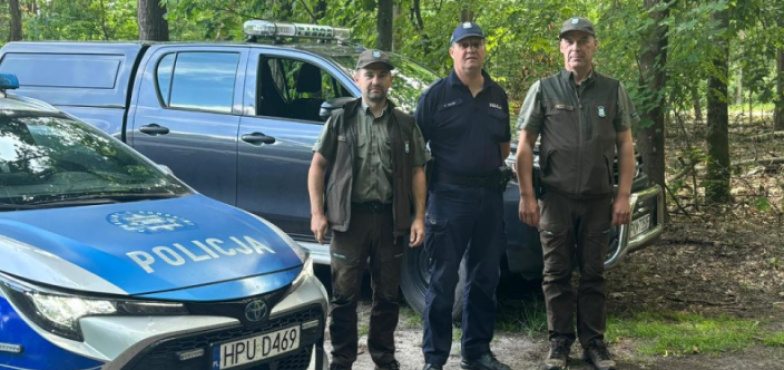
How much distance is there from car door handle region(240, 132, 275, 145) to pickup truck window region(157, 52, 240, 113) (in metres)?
0.30

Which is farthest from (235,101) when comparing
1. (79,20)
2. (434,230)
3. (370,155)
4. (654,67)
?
(79,20)

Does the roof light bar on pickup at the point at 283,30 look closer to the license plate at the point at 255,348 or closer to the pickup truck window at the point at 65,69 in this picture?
the pickup truck window at the point at 65,69

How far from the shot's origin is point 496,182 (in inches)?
198

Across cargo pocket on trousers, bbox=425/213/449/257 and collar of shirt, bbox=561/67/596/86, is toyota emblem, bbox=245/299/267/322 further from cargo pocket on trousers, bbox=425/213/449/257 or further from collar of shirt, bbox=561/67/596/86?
collar of shirt, bbox=561/67/596/86

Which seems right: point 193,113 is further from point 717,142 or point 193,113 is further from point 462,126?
point 717,142

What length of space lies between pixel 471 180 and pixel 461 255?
0.42m

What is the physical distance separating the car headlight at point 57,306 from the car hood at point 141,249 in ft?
0.13

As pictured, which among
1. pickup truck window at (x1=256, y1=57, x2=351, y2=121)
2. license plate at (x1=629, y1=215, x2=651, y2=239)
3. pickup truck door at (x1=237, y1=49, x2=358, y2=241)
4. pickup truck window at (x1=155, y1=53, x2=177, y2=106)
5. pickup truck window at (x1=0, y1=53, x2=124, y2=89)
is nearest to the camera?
license plate at (x1=629, y1=215, x2=651, y2=239)

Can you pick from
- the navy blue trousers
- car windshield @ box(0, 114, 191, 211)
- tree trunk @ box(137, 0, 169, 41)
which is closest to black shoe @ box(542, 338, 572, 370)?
the navy blue trousers

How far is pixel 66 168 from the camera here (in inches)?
175

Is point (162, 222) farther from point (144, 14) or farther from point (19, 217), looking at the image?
point (144, 14)

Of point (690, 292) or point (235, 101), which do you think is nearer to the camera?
point (235, 101)

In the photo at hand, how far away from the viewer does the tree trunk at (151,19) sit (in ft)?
35.2

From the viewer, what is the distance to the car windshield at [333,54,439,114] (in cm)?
653
